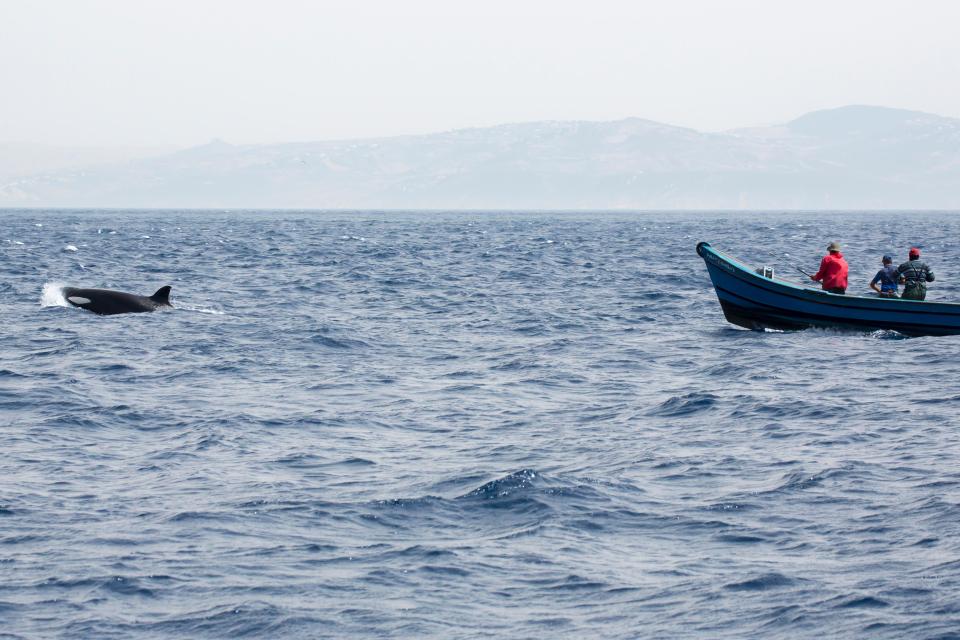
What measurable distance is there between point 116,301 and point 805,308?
15279 millimetres

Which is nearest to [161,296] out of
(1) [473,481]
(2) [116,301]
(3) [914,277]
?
(2) [116,301]

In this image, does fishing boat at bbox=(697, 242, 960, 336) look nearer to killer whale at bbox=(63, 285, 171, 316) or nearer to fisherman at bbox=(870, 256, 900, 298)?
fisherman at bbox=(870, 256, 900, 298)

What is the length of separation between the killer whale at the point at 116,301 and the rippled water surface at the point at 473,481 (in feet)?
2.66

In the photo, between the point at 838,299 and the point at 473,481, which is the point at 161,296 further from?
the point at 473,481

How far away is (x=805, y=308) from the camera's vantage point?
26312 mm

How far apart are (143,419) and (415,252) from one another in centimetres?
5210

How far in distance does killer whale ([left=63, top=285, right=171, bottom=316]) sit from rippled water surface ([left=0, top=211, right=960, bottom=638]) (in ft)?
2.66

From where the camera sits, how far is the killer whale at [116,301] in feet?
94.8

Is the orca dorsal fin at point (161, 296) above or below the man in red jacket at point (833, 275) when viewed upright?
below

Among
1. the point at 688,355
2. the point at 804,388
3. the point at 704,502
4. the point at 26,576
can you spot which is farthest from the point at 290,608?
the point at 688,355

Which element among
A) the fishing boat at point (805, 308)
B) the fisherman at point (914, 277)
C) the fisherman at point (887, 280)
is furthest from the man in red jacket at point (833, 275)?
the fisherman at point (914, 277)

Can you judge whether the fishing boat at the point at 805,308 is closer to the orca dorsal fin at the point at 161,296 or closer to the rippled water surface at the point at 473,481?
the rippled water surface at the point at 473,481

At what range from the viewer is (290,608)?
970 centimetres

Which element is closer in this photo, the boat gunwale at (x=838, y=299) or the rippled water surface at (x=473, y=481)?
the rippled water surface at (x=473, y=481)
